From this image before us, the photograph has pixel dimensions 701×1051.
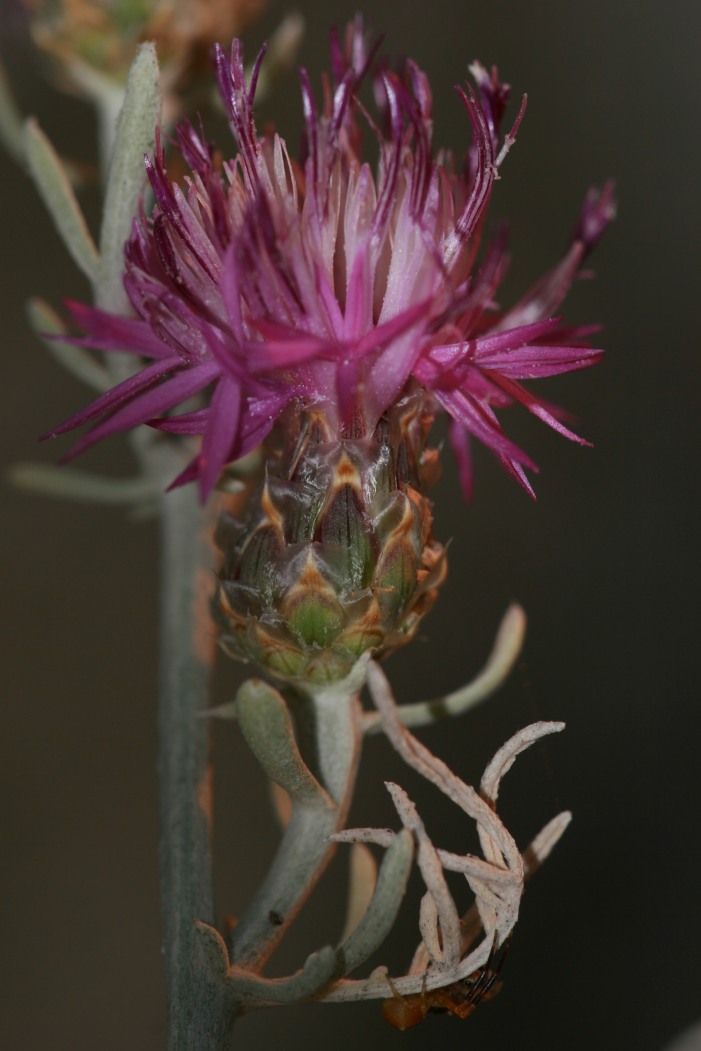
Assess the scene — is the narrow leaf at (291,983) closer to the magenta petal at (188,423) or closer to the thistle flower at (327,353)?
the thistle flower at (327,353)

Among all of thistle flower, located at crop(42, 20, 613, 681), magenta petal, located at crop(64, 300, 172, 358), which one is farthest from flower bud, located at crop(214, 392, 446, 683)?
magenta petal, located at crop(64, 300, 172, 358)

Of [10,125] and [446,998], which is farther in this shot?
[10,125]

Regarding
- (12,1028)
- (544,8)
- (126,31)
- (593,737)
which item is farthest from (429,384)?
(544,8)

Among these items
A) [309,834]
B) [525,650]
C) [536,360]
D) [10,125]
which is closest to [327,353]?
[536,360]

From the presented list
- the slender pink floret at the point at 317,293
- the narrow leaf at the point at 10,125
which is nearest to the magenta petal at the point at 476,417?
the slender pink floret at the point at 317,293

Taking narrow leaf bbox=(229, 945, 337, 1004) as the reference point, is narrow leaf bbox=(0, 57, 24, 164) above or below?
above

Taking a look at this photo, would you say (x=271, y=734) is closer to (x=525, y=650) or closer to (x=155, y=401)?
(x=155, y=401)

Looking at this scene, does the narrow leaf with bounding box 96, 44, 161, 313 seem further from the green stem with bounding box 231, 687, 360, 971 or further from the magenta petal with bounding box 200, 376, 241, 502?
the green stem with bounding box 231, 687, 360, 971
